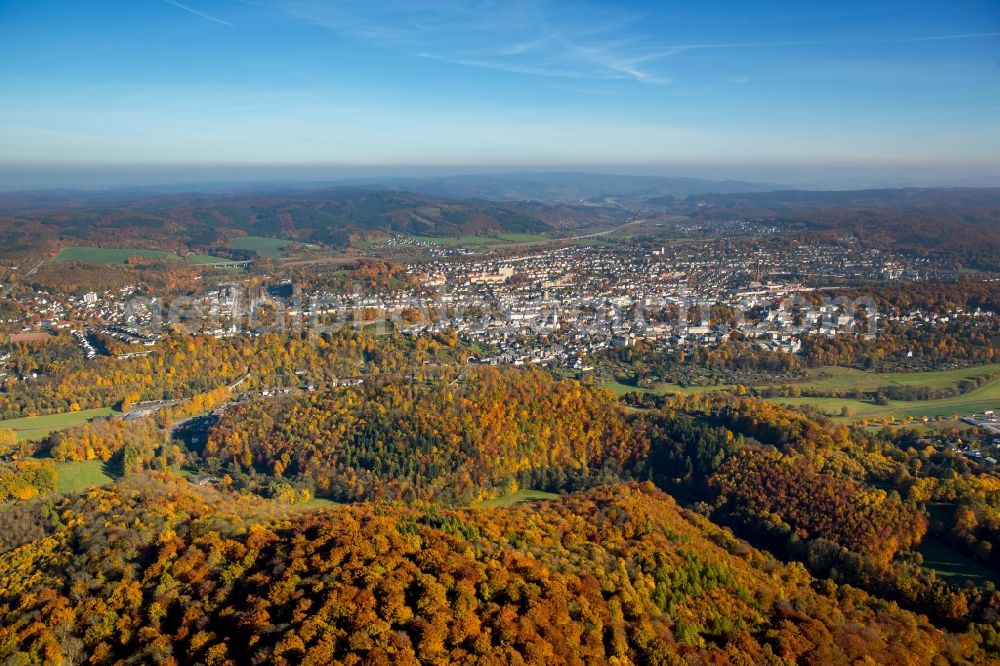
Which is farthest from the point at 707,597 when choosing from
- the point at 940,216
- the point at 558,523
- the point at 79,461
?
the point at 940,216

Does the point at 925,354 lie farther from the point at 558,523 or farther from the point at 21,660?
the point at 21,660

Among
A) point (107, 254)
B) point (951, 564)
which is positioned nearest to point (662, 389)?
point (951, 564)

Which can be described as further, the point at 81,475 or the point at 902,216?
the point at 902,216

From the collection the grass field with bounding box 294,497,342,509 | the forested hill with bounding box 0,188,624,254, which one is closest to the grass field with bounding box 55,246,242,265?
the forested hill with bounding box 0,188,624,254

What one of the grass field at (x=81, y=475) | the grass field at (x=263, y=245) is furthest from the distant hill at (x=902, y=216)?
the grass field at (x=81, y=475)

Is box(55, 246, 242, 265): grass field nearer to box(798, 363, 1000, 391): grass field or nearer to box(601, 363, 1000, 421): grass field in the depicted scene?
box(601, 363, 1000, 421): grass field

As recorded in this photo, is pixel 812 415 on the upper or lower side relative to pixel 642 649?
lower

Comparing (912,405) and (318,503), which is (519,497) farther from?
(912,405)
